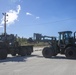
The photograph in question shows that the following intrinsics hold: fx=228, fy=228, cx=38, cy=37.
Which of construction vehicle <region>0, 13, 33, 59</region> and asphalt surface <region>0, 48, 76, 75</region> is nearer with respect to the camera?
asphalt surface <region>0, 48, 76, 75</region>

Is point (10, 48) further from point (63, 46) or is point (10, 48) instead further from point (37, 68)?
point (37, 68)

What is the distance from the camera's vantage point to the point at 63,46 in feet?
90.4

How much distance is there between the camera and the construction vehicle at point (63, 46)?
2633 centimetres

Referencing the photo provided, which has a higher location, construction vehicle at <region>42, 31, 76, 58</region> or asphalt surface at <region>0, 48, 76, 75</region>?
construction vehicle at <region>42, 31, 76, 58</region>

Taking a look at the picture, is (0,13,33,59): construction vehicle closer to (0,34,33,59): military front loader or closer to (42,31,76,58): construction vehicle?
(0,34,33,59): military front loader

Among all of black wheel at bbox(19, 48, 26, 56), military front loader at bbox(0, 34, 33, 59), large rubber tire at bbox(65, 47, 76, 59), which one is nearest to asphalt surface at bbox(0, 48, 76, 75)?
large rubber tire at bbox(65, 47, 76, 59)

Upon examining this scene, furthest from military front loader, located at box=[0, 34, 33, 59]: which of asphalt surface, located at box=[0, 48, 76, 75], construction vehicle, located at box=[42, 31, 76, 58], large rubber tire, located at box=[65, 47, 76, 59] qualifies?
large rubber tire, located at box=[65, 47, 76, 59]

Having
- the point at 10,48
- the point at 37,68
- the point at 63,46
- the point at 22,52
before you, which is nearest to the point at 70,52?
the point at 63,46

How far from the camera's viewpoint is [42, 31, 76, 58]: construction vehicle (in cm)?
2633

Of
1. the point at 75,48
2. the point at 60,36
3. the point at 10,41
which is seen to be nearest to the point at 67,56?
the point at 75,48

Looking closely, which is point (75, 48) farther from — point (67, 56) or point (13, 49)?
point (13, 49)

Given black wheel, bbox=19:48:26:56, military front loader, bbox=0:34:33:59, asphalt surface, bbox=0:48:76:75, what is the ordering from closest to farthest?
asphalt surface, bbox=0:48:76:75, military front loader, bbox=0:34:33:59, black wheel, bbox=19:48:26:56

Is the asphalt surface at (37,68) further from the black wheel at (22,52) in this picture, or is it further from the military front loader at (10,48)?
the black wheel at (22,52)

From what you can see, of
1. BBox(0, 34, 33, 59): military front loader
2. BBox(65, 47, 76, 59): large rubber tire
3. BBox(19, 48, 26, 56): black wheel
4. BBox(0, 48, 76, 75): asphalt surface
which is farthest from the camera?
BBox(19, 48, 26, 56): black wheel
